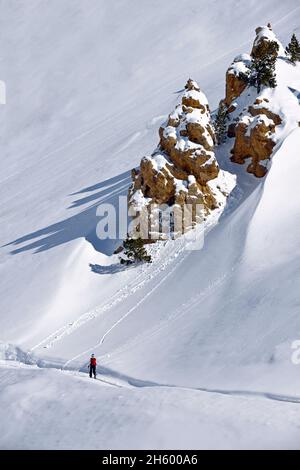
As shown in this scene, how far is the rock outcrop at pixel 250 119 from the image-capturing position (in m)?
35.5

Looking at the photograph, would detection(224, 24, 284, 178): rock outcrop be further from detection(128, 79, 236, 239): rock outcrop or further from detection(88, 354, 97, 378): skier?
detection(88, 354, 97, 378): skier

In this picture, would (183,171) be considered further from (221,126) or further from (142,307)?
(142,307)

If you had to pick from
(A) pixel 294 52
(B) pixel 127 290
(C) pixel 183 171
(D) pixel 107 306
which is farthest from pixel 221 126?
(D) pixel 107 306

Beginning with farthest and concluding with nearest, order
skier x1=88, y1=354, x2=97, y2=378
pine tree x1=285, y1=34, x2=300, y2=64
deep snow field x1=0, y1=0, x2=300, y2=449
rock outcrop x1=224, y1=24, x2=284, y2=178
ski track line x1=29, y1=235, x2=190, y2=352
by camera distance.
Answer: pine tree x1=285, y1=34, x2=300, y2=64 → rock outcrop x1=224, y1=24, x2=284, y2=178 → ski track line x1=29, y1=235, x2=190, y2=352 → skier x1=88, y1=354, x2=97, y2=378 → deep snow field x1=0, y1=0, x2=300, y2=449

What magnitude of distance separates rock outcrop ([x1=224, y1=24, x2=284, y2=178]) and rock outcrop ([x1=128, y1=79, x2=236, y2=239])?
205 centimetres

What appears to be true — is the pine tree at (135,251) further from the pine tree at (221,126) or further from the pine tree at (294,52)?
the pine tree at (294,52)

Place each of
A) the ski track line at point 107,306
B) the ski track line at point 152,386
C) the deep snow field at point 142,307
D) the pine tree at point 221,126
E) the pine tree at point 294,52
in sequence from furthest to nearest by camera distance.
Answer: the pine tree at point 294,52 → the pine tree at point 221,126 → the ski track line at point 107,306 → the ski track line at point 152,386 → the deep snow field at point 142,307

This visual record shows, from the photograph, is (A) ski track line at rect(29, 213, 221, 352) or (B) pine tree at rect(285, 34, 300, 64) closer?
(A) ski track line at rect(29, 213, 221, 352)

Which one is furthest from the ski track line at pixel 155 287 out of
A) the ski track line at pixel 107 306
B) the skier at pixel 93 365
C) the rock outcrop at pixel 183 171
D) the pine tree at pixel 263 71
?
the pine tree at pixel 263 71

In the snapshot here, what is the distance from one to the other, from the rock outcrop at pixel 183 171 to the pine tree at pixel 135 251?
2.58 metres

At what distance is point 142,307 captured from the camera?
95.9 ft

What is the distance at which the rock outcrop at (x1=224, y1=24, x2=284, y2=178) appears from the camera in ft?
116

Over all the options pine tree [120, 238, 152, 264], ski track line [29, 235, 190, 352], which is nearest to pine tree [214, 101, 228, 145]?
ski track line [29, 235, 190, 352]

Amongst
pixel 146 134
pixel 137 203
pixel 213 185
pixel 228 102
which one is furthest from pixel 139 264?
pixel 146 134
